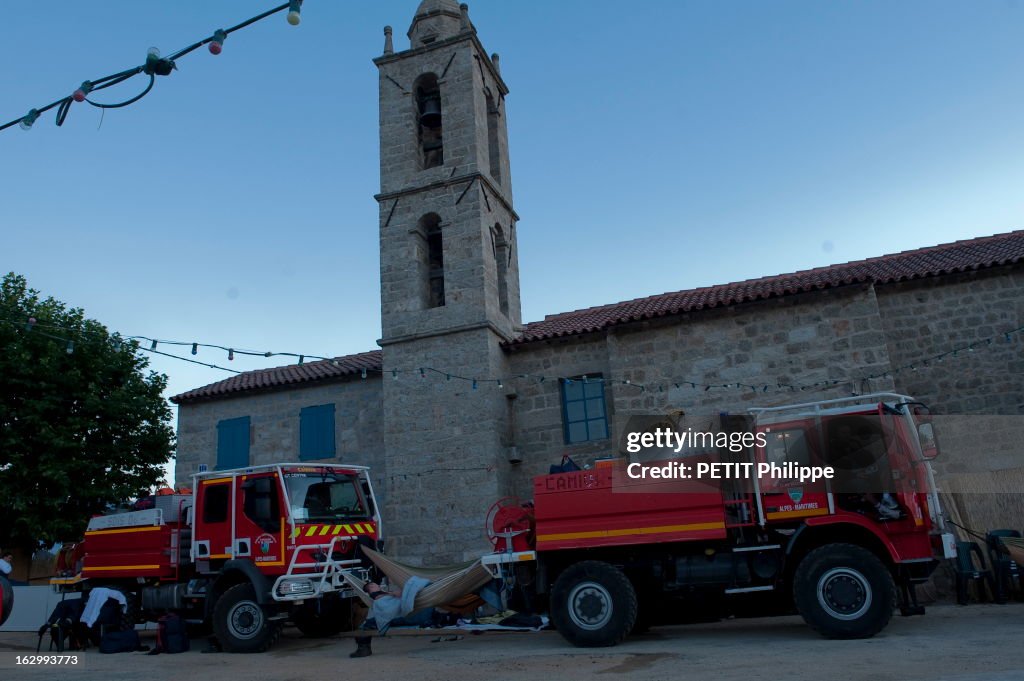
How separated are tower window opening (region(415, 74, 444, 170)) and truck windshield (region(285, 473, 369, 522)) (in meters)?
8.82

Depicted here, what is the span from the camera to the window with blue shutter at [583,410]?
49.2ft

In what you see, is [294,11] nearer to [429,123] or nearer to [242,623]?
[242,623]

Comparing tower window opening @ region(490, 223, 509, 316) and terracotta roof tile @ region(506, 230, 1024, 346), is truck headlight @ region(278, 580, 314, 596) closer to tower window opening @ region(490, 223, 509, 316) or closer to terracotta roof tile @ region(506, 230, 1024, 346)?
terracotta roof tile @ region(506, 230, 1024, 346)

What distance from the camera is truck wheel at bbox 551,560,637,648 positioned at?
8.34 meters

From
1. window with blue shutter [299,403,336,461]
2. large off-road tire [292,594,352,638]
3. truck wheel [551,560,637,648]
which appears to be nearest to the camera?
truck wheel [551,560,637,648]

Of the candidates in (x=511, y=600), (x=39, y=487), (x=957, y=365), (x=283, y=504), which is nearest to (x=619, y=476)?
(x=511, y=600)

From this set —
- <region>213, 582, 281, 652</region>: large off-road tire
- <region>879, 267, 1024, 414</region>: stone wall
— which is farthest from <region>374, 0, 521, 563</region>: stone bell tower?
<region>879, 267, 1024, 414</region>: stone wall

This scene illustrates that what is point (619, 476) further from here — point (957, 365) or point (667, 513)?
point (957, 365)

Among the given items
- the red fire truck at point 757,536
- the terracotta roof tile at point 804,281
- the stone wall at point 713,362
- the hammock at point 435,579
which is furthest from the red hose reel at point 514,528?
the terracotta roof tile at point 804,281

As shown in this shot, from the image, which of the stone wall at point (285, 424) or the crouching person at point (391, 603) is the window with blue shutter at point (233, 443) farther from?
the crouching person at point (391, 603)

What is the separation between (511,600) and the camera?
366 inches

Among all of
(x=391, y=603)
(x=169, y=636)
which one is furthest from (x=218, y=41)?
(x=169, y=636)

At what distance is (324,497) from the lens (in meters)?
10.9

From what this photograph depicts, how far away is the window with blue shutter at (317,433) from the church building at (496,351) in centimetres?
4
